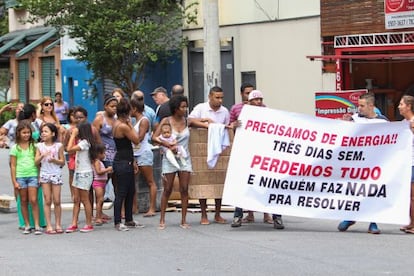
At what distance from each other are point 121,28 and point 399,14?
8322mm

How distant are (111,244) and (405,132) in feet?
12.5

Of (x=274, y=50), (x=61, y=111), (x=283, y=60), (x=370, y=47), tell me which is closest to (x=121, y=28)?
(x=61, y=111)

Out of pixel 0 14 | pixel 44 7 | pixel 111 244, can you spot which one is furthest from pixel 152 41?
pixel 0 14

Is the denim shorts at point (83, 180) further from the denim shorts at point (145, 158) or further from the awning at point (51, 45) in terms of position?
the awning at point (51, 45)

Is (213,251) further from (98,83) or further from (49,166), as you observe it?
(98,83)

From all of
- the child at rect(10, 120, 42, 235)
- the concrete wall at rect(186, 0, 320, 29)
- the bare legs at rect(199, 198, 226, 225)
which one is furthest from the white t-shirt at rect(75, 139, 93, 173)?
the concrete wall at rect(186, 0, 320, 29)

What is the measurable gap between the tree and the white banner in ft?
44.6

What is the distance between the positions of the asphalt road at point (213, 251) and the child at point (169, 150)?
913 millimetres

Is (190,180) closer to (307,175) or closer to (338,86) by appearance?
(307,175)

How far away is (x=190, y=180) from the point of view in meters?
13.6

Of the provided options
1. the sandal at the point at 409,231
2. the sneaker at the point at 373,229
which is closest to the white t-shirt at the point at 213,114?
the sneaker at the point at 373,229

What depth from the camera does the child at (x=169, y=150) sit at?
13.1 m

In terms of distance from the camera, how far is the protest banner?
18000mm

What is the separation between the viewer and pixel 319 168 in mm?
12609
